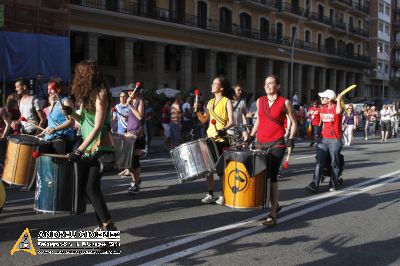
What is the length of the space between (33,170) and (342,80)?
58.8 meters

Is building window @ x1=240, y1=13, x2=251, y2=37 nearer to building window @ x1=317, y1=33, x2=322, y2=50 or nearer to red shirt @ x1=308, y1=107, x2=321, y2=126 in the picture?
building window @ x1=317, y1=33, x2=322, y2=50

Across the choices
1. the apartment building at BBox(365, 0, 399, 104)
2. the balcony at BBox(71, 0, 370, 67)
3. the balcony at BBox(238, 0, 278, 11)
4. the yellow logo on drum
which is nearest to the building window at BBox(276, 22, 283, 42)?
the balcony at BBox(71, 0, 370, 67)

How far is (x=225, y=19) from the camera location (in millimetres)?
40469

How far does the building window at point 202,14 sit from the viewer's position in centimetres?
3656

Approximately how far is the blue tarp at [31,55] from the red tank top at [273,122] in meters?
17.1

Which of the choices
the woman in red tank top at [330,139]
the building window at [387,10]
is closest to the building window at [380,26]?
the building window at [387,10]

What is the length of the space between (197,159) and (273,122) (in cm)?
111

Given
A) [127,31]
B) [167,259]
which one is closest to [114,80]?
[127,31]

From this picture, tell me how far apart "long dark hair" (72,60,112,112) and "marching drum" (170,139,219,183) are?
1.73 meters

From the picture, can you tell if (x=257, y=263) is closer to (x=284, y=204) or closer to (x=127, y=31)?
(x=284, y=204)

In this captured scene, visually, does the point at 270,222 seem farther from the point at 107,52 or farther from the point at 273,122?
Result: the point at 107,52

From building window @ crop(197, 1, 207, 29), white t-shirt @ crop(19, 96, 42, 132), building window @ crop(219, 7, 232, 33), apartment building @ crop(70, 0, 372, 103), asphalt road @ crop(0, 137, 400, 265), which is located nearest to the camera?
asphalt road @ crop(0, 137, 400, 265)

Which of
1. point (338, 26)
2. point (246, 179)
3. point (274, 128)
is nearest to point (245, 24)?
point (338, 26)

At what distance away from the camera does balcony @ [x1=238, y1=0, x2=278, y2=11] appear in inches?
1622
